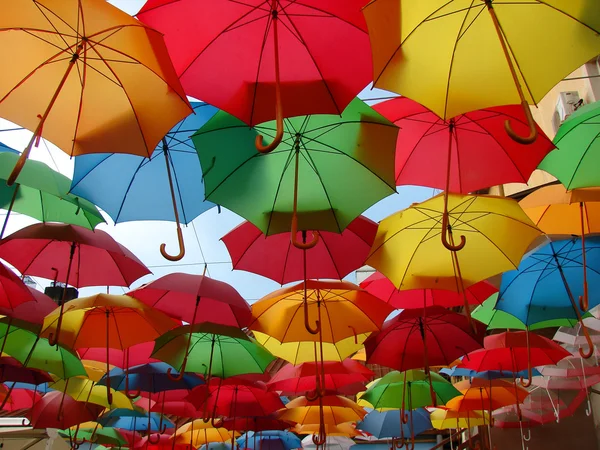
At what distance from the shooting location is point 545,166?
345 centimetres

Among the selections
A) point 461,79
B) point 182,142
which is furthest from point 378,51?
point 182,142

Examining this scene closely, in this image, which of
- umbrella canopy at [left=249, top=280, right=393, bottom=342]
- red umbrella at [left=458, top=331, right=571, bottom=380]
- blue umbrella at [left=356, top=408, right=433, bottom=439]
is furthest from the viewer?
blue umbrella at [left=356, top=408, right=433, bottom=439]

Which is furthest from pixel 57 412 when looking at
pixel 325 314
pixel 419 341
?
pixel 419 341

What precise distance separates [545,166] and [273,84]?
1.96 metres

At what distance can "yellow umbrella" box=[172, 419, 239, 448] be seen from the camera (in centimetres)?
806

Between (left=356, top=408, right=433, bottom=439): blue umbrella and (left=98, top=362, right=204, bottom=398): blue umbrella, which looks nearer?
(left=98, top=362, right=204, bottom=398): blue umbrella

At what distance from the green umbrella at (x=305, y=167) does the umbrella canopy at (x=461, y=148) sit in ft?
1.30

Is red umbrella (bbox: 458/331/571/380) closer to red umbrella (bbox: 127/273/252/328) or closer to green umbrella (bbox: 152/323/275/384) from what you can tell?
green umbrella (bbox: 152/323/275/384)

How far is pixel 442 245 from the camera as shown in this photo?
12.8 ft

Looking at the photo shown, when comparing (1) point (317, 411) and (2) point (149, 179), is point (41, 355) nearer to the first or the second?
(2) point (149, 179)

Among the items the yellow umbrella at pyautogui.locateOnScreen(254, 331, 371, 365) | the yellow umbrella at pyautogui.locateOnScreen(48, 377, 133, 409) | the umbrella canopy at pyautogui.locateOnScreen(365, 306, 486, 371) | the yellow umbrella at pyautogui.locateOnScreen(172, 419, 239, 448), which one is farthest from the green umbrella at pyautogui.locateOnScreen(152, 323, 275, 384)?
the yellow umbrella at pyautogui.locateOnScreen(172, 419, 239, 448)

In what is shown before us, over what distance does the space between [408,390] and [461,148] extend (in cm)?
409

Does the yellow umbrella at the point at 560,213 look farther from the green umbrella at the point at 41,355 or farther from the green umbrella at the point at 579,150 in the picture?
the green umbrella at the point at 41,355

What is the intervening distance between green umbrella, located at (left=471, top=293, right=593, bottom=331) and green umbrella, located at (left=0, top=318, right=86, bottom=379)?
13.0 feet
